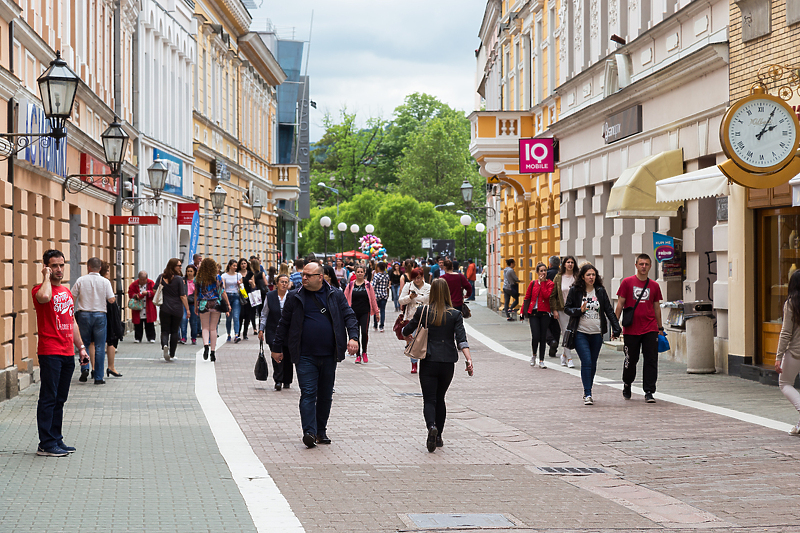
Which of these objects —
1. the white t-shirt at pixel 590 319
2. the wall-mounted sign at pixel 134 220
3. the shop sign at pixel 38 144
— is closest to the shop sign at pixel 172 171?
the wall-mounted sign at pixel 134 220

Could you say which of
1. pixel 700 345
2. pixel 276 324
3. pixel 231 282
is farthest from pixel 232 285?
pixel 700 345

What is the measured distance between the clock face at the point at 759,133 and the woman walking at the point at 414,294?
5328 mm

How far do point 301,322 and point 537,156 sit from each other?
19.0 metres

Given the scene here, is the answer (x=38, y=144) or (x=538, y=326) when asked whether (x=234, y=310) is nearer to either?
(x=538, y=326)

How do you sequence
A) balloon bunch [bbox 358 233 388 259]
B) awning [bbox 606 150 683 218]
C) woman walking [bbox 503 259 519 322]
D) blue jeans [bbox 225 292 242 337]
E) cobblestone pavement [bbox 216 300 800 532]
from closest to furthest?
cobblestone pavement [bbox 216 300 800 532], awning [bbox 606 150 683 218], blue jeans [bbox 225 292 242 337], woman walking [bbox 503 259 519 322], balloon bunch [bbox 358 233 388 259]

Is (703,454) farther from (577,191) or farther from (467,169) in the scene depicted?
(467,169)

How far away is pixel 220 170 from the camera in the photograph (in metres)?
42.5

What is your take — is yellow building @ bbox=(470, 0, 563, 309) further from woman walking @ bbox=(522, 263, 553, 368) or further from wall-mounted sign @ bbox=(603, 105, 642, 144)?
woman walking @ bbox=(522, 263, 553, 368)

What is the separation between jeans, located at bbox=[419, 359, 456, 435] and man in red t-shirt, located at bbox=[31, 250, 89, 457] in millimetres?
3138

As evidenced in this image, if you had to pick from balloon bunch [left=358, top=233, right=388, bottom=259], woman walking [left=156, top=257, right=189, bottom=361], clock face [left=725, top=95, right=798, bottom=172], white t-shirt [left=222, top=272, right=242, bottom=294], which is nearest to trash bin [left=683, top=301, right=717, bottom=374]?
clock face [left=725, top=95, right=798, bottom=172]

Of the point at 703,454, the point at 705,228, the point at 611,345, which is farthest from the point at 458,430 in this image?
the point at 611,345

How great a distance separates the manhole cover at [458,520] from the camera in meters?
7.01

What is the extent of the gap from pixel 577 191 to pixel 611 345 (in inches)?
229

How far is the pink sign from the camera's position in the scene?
28.6m
